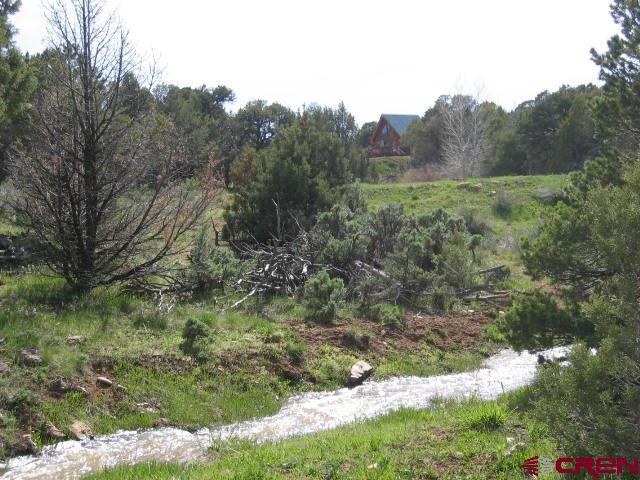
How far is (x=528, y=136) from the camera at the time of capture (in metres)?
38.9

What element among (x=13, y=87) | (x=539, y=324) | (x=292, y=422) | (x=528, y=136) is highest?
(x=528, y=136)

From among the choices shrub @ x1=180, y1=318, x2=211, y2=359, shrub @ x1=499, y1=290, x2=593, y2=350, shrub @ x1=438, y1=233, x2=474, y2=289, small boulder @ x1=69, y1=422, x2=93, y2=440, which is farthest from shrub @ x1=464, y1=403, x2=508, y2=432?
shrub @ x1=438, y1=233, x2=474, y2=289

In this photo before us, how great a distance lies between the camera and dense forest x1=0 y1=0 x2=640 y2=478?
188 inches

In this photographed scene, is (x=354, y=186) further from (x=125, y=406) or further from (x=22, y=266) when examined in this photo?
(x=125, y=406)

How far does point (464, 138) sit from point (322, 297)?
3186 cm

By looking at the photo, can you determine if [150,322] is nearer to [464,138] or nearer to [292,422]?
[292,422]

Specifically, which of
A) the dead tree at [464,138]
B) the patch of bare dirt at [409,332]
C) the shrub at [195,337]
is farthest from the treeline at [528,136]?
the shrub at [195,337]

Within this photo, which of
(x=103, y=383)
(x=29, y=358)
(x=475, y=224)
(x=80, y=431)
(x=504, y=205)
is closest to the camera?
(x=80, y=431)

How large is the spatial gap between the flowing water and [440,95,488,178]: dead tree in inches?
1129

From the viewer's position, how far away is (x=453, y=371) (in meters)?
10.3

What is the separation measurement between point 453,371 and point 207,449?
17.1 feet

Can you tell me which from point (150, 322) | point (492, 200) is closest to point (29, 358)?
point (150, 322)

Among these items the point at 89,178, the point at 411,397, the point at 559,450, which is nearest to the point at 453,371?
the point at 411,397

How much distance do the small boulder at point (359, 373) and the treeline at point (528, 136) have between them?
29462 millimetres
